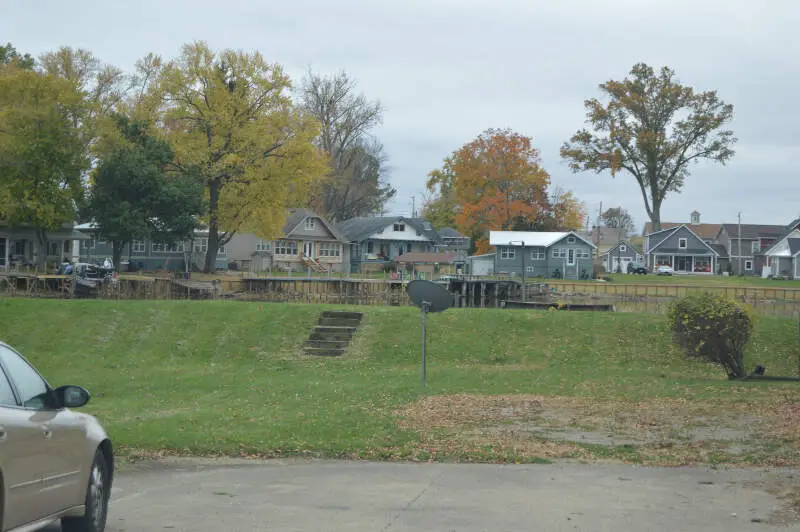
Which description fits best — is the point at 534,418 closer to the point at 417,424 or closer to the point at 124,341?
the point at 417,424

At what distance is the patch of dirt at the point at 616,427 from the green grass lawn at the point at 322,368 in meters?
0.47

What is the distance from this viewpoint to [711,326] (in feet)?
74.3

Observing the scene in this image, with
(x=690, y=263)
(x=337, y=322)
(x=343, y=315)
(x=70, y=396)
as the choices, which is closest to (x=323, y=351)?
(x=337, y=322)

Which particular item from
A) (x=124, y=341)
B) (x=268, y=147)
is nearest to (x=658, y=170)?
(x=268, y=147)

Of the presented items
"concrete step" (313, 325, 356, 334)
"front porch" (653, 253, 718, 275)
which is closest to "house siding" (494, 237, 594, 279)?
"front porch" (653, 253, 718, 275)

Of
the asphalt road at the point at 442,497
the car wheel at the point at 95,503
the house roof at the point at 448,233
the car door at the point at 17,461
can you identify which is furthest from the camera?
the house roof at the point at 448,233

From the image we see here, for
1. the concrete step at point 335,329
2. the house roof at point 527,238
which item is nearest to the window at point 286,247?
the house roof at point 527,238

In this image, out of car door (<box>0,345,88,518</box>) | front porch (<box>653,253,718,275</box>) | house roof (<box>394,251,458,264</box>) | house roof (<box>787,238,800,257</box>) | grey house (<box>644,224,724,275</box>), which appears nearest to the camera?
car door (<box>0,345,88,518</box>)

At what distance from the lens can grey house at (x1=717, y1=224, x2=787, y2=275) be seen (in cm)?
11100

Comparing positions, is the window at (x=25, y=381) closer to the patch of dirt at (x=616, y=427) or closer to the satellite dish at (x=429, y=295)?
the patch of dirt at (x=616, y=427)

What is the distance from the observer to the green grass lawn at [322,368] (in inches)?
569

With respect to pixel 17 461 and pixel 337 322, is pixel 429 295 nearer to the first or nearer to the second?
pixel 17 461

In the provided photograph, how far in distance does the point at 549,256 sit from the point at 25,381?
8260 cm

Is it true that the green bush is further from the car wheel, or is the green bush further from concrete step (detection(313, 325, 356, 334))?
the car wheel
